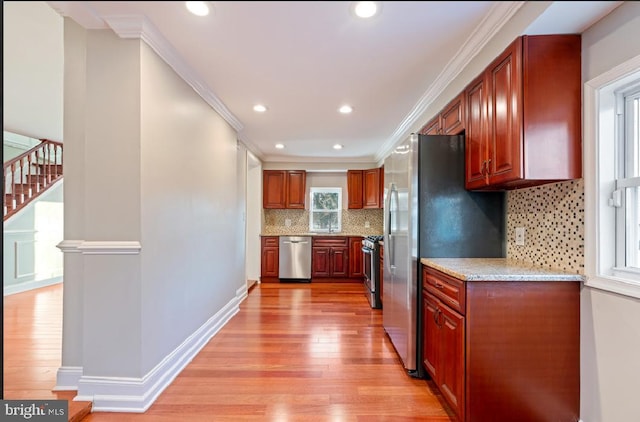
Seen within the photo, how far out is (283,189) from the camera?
5.93 m

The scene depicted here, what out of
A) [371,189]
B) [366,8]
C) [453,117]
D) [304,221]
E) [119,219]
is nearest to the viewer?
[366,8]

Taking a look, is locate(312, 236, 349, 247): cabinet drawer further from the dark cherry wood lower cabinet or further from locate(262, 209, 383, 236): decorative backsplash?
the dark cherry wood lower cabinet

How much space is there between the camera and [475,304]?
1.59 metres

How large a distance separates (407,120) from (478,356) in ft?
8.83

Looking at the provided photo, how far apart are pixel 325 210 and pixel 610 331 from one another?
16.8 feet

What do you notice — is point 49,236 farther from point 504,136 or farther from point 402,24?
point 504,136

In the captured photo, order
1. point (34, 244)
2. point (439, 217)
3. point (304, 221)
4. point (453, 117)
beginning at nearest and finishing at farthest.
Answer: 1. point (439, 217)
2. point (453, 117)
3. point (34, 244)
4. point (304, 221)

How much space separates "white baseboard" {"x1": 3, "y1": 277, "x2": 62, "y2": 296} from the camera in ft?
15.1

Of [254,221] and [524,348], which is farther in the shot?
[254,221]

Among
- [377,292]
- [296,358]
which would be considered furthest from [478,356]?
[377,292]

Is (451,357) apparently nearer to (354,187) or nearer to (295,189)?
(354,187)

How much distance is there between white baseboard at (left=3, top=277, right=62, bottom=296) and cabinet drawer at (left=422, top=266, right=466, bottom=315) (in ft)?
19.6

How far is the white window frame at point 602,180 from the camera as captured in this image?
1479 millimetres

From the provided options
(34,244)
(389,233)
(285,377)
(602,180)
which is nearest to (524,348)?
(602,180)
